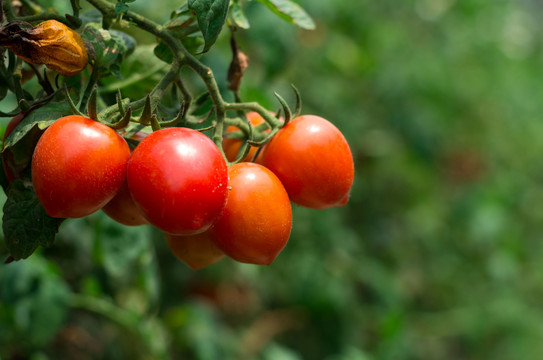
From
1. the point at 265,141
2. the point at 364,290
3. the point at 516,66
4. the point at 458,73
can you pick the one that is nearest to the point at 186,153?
the point at 265,141

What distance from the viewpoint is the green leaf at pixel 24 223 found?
25.5 inches

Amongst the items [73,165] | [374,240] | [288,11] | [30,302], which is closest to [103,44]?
[73,165]

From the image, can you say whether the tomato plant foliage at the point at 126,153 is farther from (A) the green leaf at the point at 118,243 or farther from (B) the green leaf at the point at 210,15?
(A) the green leaf at the point at 118,243

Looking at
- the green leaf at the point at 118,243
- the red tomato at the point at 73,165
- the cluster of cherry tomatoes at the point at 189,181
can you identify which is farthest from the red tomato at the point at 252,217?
the green leaf at the point at 118,243

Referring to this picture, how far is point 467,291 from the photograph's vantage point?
268 centimetres

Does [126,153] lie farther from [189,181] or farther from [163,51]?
[163,51]

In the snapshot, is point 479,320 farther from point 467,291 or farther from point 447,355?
point 447,355

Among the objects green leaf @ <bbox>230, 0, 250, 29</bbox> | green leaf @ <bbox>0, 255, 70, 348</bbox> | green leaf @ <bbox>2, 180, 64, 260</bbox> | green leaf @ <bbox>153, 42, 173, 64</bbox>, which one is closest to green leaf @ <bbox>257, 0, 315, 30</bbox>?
green leaf @ <bbox>230, 0, 250, 29</bbox>

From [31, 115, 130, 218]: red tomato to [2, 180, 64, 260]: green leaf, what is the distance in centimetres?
6

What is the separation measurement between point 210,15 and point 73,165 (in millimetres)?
219

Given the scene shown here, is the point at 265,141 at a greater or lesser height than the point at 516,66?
greater

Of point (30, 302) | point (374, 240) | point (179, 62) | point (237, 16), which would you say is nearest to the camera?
point (179, 62)

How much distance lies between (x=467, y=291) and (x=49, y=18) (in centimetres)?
236

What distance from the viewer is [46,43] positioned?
632mm
